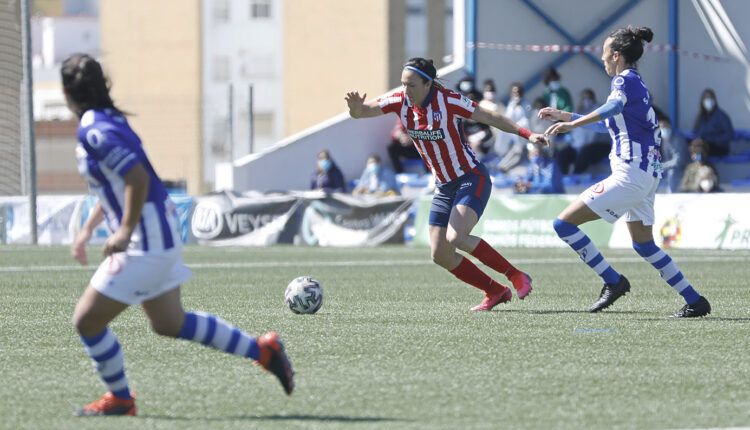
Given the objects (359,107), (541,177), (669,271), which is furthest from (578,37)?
(669,271)

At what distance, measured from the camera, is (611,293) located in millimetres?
11406

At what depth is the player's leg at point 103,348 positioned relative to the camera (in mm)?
6738

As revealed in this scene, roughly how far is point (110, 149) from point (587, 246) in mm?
5650

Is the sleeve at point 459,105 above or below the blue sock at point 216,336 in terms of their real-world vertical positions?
above

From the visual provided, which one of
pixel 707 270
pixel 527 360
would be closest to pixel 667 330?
pixel 527 360

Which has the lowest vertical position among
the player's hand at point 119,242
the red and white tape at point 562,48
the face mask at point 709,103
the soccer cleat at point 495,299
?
the soccer cleat at point 495,299

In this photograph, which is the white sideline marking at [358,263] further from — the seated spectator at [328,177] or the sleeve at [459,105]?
the seated spectator at [328,177]

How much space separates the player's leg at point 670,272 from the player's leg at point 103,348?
17.3 feet

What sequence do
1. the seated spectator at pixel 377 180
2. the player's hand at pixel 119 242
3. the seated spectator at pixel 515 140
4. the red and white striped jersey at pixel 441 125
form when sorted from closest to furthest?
the player's hand at pixel 119 242 → the red and white striped jersey at pixel 441 125 → the seated spectator at pixel 377 180 → the seated spectator at pixel 515 140

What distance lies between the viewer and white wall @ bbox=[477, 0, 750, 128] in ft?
95.2

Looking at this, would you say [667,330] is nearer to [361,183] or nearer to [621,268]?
[621,268]

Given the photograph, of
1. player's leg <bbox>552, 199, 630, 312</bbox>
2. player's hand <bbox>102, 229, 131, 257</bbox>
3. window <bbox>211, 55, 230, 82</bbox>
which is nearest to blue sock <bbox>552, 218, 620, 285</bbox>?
player's leg <bbox>552, 199, 630, 312</bbox>

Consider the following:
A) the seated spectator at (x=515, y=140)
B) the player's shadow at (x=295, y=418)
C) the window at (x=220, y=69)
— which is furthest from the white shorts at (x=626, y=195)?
the window at (x=220, y=69)

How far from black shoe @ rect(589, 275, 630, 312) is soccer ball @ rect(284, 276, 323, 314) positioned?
2125mm
